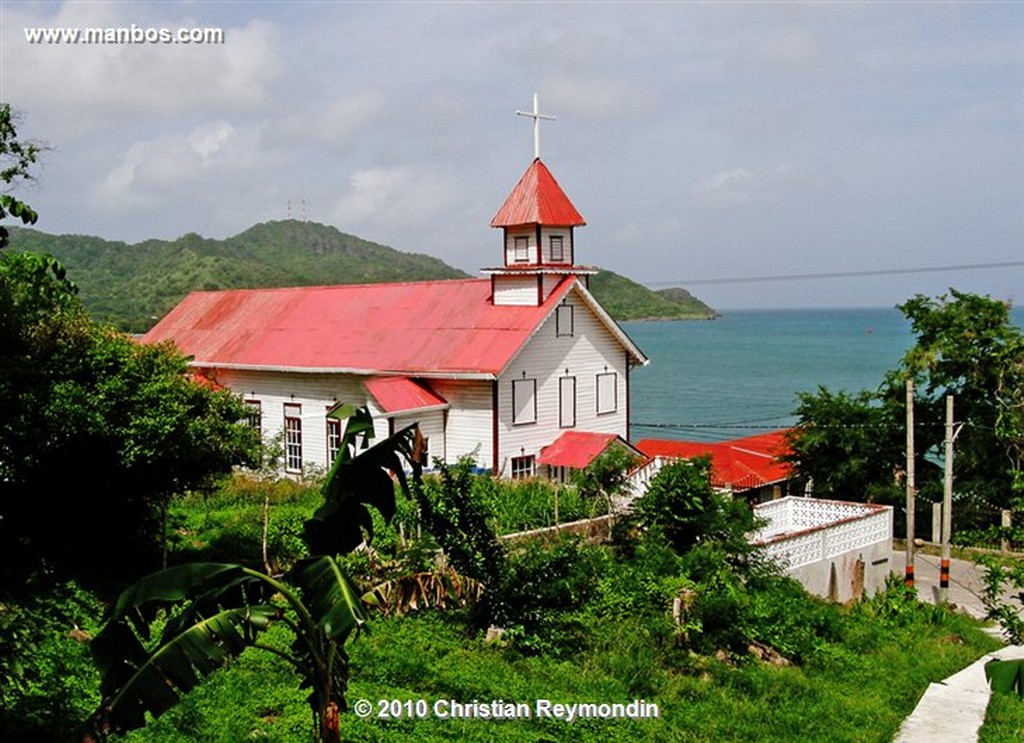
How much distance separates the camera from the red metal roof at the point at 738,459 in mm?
28984

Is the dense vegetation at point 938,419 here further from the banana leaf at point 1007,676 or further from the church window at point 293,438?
the banana leaf at point 1007,676

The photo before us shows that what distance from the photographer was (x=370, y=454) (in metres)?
8.49

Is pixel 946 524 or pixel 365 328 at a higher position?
pixel 365 328

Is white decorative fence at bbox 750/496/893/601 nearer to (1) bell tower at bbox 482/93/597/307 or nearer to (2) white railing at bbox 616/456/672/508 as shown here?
(2) white railing at bbox 616/456/672/508

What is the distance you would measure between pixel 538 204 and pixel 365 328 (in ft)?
20.4

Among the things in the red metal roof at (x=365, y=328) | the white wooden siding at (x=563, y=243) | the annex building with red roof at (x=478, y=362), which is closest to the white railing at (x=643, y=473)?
the annex building with red roof at (x=478, y=362)

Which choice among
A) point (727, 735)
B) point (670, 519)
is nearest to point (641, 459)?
point (670, 519)

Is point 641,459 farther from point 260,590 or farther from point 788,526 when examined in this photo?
point 260,590

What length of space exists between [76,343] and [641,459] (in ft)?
44.4

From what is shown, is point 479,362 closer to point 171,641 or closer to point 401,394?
point 401,394

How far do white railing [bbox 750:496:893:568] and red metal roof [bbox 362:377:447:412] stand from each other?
27.4 feet

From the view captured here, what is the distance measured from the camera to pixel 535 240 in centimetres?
2528

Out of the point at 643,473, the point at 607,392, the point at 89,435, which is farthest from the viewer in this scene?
the point at 607,392

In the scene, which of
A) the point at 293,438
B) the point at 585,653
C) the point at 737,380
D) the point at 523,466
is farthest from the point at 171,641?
the point at 737,380
